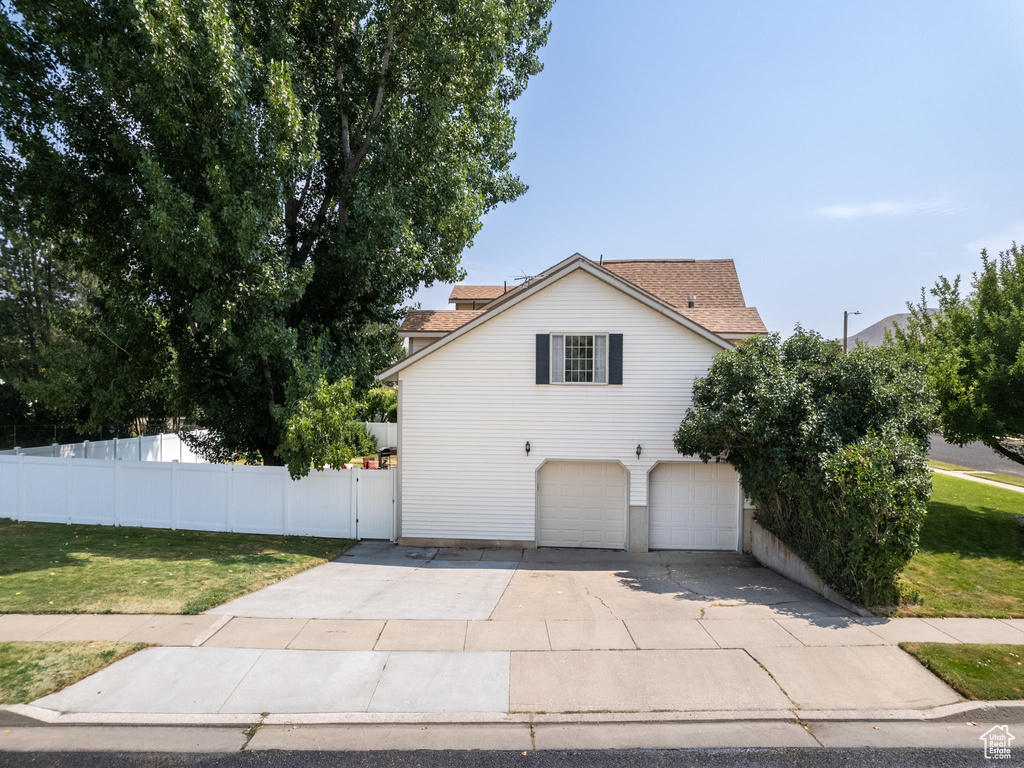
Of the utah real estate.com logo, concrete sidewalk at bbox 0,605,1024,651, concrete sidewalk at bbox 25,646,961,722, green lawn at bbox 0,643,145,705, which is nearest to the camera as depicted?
the utah real estate.com logo

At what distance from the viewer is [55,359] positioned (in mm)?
15625

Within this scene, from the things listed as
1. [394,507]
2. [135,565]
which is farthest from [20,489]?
[394,507]

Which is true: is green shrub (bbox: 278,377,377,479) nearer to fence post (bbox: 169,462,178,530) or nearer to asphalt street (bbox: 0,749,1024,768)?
fence post (bbox: 169,462,178,530)

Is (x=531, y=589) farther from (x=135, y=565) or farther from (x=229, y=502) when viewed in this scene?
(x=229, y=502)

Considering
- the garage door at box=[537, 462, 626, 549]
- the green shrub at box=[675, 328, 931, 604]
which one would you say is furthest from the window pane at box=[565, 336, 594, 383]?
the green shrub at box=[675, 328, 931, 604]

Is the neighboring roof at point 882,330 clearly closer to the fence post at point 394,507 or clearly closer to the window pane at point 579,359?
the window pane at point 579,359

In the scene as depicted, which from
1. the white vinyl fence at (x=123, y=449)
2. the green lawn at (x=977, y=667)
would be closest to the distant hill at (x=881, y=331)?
the green lawn at (x=977, y=667)

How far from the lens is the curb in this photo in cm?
656

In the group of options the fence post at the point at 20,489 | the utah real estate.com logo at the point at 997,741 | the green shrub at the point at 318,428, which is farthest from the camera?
the fence post at the point at 20,489

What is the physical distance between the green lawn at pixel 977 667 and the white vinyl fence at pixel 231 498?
1166 centimetres

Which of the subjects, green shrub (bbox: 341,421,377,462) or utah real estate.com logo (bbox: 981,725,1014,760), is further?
green shrub (bbox: 341,421,377,462)

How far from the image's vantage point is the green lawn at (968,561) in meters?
10.5

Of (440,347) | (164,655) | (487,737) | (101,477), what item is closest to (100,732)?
(164,655)

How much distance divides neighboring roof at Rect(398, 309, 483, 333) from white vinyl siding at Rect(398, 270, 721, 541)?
6.95 ft
